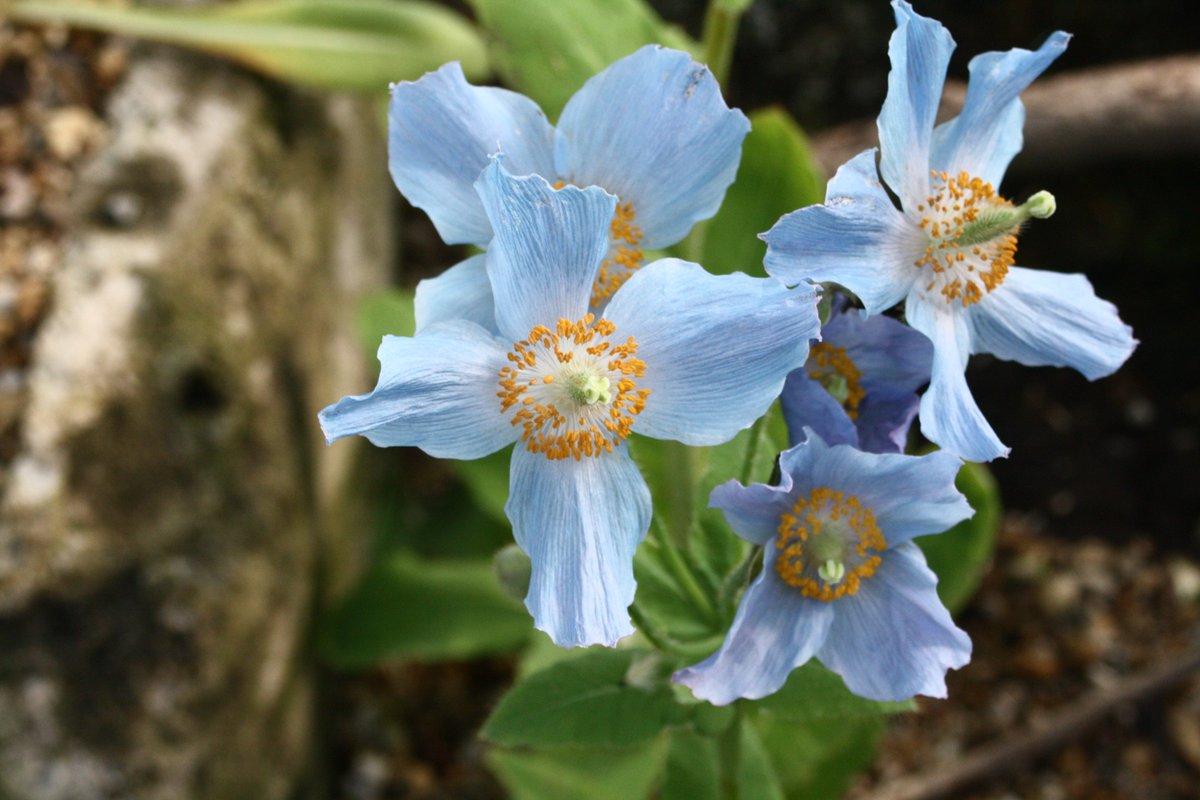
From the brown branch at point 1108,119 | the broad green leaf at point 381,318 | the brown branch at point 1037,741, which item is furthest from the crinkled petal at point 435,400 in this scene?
the brown branch at point 1037,741

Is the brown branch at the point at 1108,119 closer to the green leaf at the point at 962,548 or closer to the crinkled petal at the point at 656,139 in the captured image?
the green leaf at the point at 962,548

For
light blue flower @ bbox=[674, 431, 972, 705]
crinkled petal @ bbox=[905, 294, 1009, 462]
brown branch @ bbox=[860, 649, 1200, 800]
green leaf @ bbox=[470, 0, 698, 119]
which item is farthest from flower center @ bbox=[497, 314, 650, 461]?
brown branch @ bbox=[860, 649, 1200, 800]

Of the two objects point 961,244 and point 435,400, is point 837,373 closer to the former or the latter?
point 961,244

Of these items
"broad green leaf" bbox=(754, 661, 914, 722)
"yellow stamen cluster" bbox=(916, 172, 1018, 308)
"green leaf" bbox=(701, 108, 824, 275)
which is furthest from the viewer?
"green leaf" bbox=(701, 108, 824, 275)

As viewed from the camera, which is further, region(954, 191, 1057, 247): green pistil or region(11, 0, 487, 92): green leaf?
region(11, 0, 487, 92): green leaf

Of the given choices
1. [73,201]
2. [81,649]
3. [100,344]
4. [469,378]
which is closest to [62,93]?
[73,201]

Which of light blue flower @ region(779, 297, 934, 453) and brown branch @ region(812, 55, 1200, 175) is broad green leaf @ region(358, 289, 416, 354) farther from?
light blue flower @ region(779, 297, 934, 453)

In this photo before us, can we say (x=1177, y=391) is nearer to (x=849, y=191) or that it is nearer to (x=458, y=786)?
(x=458, y=786)

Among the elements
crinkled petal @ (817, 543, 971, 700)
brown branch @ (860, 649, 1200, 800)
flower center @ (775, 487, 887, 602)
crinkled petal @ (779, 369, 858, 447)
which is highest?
crinkled petal @ (779, 369, 858, 447)
